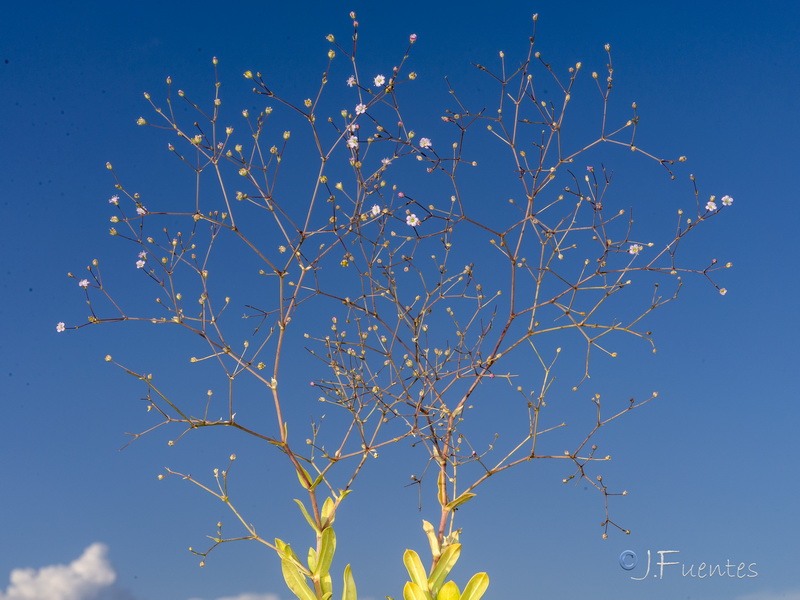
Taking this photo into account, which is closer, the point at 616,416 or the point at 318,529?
the point at 318,529

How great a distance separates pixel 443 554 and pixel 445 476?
32 cm

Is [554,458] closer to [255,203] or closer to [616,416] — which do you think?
[616,416]

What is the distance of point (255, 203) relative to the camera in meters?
3.09

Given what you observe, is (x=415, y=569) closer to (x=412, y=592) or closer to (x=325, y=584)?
(x=412, y=592)

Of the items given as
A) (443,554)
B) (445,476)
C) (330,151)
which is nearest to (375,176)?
(330,151)

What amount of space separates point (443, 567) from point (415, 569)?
0.13 meters

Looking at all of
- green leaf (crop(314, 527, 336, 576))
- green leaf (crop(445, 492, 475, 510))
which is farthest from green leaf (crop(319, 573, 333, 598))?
green leaf (crop(445, 492, 475, 510))

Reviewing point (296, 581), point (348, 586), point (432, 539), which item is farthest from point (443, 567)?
point (296, 581)

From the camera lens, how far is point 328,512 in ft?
10.2

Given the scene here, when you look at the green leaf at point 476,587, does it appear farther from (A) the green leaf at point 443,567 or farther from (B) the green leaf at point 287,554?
(B) the green leaf at point 287,554

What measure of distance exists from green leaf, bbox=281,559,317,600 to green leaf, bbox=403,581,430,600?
1.20ft

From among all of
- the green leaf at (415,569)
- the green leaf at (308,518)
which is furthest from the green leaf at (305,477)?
the green leaf at (415,569)

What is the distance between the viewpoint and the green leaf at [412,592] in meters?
2.98

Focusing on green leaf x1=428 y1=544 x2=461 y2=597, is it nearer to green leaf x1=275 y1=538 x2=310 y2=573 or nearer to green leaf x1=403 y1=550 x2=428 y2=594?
green leaf x1=403 y1=550 x2=428 y2=594
